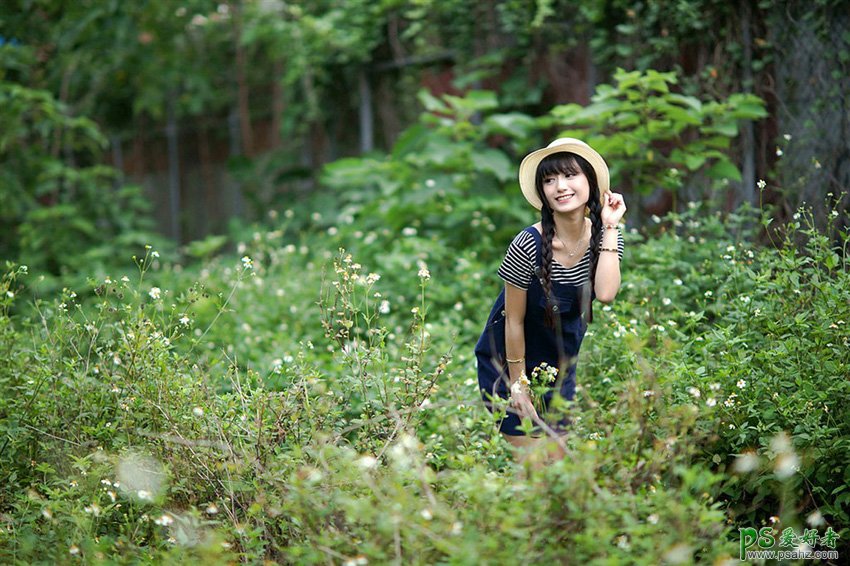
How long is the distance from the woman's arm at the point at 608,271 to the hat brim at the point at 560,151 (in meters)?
0.27

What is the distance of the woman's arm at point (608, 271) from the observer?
10.9 ft

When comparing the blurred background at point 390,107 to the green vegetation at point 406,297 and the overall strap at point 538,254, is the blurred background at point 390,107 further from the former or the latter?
the overall strap at point 538,254

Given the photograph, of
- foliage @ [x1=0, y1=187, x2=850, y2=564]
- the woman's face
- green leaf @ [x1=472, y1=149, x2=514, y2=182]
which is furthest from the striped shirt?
green leaf @ [x1=472, y1=149, x2=514, y2=182]

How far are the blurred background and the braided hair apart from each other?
1.12 metres

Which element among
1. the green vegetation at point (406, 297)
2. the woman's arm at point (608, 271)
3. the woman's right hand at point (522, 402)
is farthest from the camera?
the woman's arm at point (608, 271)

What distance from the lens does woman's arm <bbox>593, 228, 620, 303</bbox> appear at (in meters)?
3.32

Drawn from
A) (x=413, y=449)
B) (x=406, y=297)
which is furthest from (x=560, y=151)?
(x=406, y=297)

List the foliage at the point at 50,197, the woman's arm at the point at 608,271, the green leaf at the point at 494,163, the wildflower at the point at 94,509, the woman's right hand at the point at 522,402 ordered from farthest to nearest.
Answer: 1. the foliage at the point at 50,197
2. the green leaf at the point at 494,163
3. the woman's arm at the point at 608,271
4. the woman's right hand at the point at 522,402
5. the wildflower at the point at 94,509

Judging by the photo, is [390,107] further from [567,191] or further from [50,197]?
[567,191]

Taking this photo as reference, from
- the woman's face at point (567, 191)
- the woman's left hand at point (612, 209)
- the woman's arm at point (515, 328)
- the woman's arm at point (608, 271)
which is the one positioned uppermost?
the woman's face at point (567, 191)

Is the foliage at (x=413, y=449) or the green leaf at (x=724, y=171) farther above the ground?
the green leaf at (x=724, y=171)

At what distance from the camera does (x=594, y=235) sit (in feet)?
11.4

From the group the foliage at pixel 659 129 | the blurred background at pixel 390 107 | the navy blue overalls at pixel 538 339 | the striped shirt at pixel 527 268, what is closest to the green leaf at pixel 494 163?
the blurred background at pixel 390 107

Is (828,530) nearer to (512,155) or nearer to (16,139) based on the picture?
(512,155)
